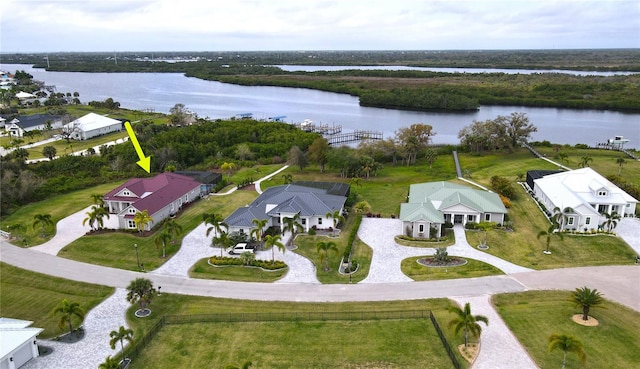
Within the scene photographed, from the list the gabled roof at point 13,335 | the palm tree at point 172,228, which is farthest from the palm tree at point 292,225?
the gabled roof at point 13,335

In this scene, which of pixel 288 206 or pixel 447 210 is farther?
pixel 447 210

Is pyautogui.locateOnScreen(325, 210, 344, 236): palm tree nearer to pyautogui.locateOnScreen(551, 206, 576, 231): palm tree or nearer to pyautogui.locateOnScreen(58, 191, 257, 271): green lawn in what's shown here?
pyautogui.locateOnScreen(58, 191, 257, 271): green lawn

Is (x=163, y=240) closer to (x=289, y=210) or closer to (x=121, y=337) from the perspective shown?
(x=289, y=210)

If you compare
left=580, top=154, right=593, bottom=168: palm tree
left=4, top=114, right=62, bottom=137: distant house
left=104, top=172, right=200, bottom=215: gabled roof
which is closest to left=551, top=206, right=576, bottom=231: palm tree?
left=580, top=154, right=593, bottom=168: palm tree

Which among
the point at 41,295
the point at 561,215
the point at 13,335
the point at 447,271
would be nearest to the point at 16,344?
the point at 13,335

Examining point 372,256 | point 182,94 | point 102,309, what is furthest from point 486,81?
point 102,309

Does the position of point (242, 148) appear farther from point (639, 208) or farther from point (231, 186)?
point (639, 208)
